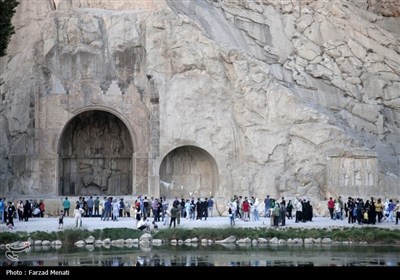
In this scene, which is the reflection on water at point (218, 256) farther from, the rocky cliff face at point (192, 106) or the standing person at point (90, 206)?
the rocky cliff face at point (192, 106)

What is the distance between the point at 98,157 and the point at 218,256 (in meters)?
27.5

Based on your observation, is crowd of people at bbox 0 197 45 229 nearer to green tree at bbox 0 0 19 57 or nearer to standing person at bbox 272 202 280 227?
green tree at bbox 0 0 19 57

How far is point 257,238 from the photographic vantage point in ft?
156

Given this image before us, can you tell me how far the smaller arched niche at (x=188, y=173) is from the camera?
66.4m

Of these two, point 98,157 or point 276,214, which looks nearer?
point 276,214

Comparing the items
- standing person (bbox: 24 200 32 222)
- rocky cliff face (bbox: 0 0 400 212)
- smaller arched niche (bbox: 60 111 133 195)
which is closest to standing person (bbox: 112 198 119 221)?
standing person (bbox: 24 200 32 222)

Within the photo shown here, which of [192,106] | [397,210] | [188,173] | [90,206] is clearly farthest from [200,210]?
[192,106]

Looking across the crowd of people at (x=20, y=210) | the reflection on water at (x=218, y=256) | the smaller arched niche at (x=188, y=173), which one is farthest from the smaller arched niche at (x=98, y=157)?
the reflection on water at (x=218, y=256)

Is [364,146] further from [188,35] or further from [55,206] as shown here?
[55,206]

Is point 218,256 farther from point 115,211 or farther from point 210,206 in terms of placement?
point 210,206

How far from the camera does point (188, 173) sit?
66875mm
